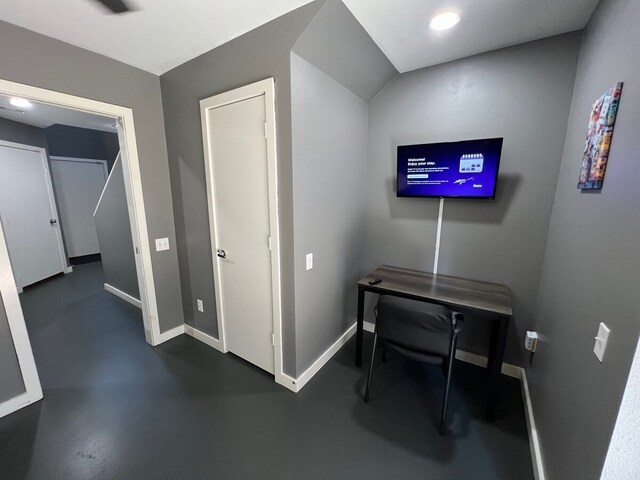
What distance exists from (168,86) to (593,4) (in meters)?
2.97

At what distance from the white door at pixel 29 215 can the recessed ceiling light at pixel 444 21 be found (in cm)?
558

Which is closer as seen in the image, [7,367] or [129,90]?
[7,367]

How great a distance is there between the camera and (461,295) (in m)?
1.83

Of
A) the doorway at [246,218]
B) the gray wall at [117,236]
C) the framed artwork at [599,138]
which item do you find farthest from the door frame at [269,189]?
the framed artwork at [599,138]

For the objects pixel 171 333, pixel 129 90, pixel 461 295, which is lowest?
pixel 171 333

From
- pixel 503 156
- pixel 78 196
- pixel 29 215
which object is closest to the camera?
pixel 503 156

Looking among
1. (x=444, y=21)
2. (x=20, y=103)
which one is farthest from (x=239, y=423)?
(x=20, y=103)

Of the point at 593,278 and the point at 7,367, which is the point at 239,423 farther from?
the point at 593,278

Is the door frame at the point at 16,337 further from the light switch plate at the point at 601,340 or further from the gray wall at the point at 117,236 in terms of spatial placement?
the light switch plate at the point at 601,340

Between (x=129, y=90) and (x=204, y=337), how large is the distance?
2346 mm

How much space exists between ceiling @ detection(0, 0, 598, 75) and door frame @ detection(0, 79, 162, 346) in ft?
1.24

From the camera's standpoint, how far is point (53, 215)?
14.2 ft

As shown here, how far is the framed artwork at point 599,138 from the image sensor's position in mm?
986

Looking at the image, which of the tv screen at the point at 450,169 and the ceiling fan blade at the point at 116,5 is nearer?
the ceiling fan blade at the point at 116,5
